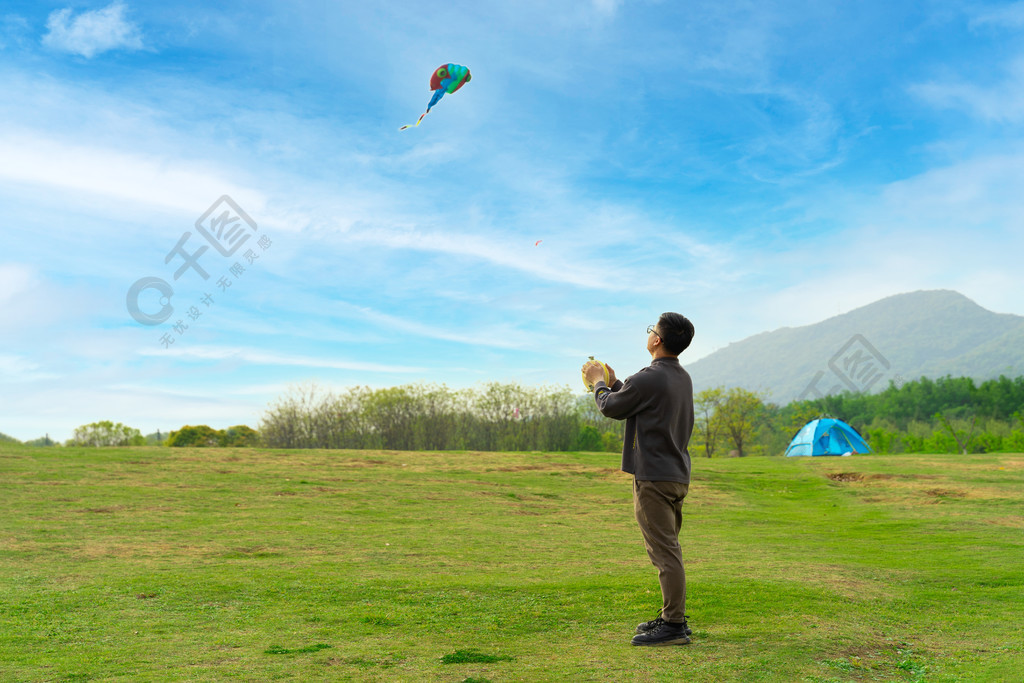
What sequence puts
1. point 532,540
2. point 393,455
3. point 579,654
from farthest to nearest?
point 393,455
point 532,540
point 579,654

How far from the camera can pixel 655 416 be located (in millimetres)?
5438

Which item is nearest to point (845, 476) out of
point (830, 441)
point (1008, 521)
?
point (1008, 521)

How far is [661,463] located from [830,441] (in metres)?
39.1

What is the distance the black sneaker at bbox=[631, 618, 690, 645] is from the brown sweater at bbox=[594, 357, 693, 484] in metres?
1.18

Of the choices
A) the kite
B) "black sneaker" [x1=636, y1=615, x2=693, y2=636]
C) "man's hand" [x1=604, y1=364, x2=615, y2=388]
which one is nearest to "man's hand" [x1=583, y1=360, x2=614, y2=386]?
"man's hand" [x1=604, y1=364, x2=615, y2=388]

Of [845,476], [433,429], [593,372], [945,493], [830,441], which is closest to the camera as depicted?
[593,372]

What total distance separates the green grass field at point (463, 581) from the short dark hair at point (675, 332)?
2.35 meters

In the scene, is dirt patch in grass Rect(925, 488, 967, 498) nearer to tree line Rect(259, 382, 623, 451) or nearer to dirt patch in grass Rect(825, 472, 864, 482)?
dirt patch in grass Rect(825, 472, 864, 482)

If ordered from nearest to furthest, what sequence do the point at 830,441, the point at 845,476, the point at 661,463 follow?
the point at 661,463 < the point at 845,476 < the point at 830,441

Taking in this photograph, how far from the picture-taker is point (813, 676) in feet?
15.9

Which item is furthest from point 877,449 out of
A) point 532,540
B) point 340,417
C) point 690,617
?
point 690,617

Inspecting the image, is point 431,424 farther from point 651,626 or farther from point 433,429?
point 651,626

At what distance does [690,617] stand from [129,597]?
20.0ft

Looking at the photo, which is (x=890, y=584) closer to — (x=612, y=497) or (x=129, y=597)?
(x=129, y=597)
